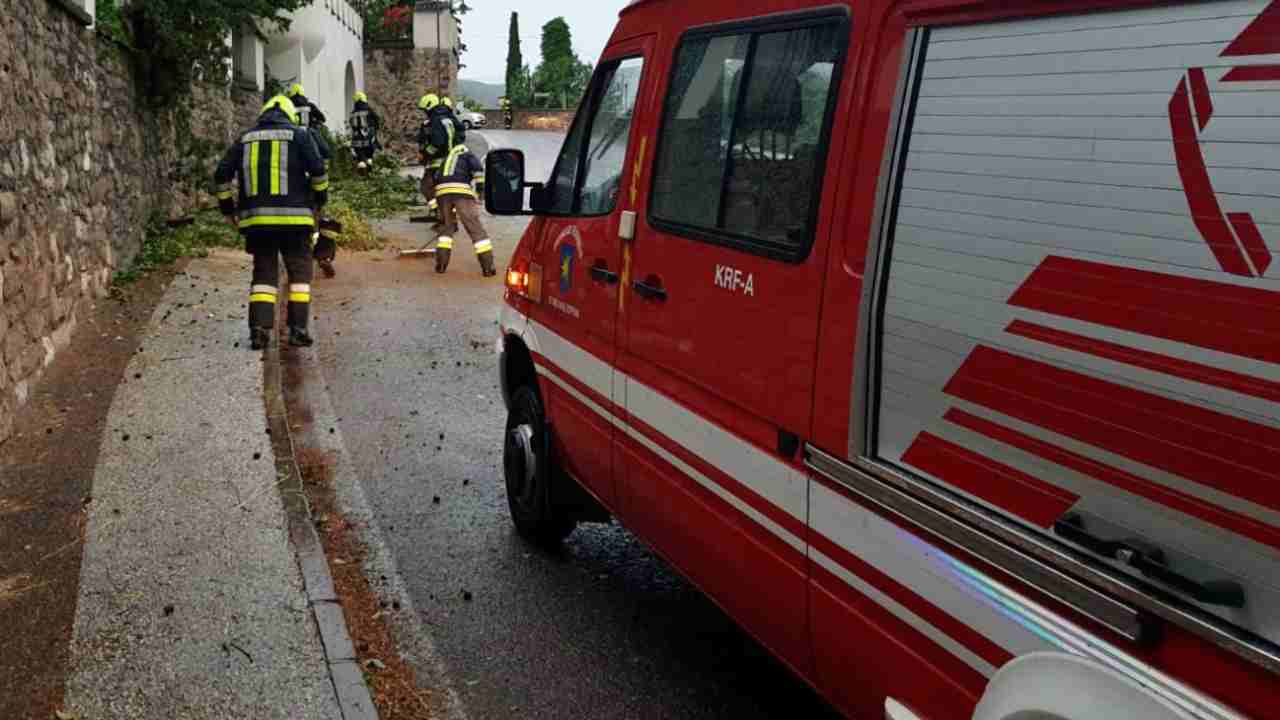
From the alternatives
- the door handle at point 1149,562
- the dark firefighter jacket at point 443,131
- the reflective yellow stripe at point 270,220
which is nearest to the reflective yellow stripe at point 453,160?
the dark firefighter jacket at point 443,131

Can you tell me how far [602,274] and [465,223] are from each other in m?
9.59

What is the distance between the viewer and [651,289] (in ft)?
12.8

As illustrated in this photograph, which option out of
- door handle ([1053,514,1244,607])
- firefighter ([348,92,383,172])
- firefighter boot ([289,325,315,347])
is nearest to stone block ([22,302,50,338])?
firefighter boot ([289,325,315,347])

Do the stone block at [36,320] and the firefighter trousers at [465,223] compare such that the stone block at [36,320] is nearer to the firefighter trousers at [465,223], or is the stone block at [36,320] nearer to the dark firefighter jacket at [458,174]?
the firefighter trousers at [465,223]

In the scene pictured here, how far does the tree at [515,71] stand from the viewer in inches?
2677

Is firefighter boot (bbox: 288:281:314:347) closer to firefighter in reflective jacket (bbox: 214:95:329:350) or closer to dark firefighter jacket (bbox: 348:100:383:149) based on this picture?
firefighter in reflective jacket (bbox: 214:95:329:350)

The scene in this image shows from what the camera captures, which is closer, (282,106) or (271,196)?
(271,196)

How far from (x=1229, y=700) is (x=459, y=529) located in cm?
425

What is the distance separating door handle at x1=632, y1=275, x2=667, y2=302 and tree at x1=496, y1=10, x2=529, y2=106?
63.0 meters

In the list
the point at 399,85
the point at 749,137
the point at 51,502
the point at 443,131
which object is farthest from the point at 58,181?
the point at 399,85

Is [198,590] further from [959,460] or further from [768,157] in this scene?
[959,460]

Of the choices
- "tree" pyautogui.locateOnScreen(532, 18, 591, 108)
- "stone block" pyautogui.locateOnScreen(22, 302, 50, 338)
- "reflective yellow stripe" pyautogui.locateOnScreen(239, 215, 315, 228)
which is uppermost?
"tree" pyautogui.locateOnScreen(532, 18, 591, 108)

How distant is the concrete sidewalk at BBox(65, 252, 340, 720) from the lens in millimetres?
3867

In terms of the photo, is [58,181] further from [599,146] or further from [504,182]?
[599,146]
